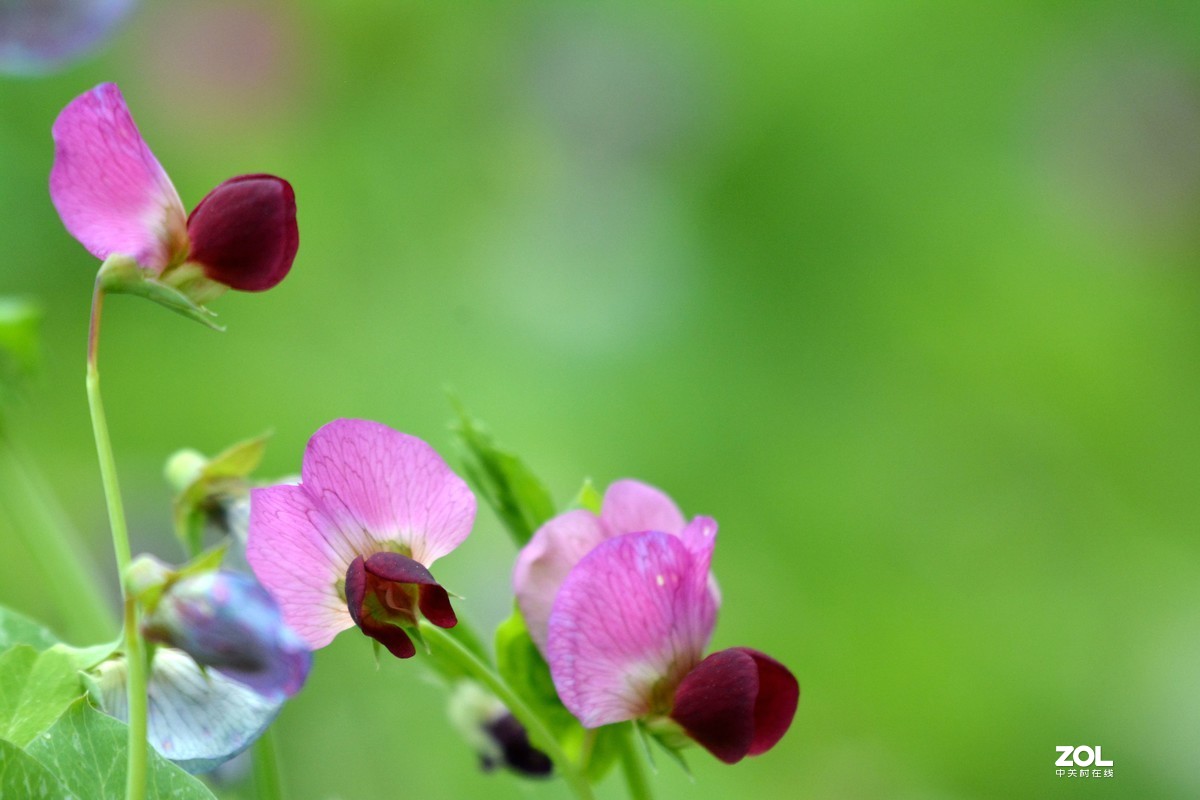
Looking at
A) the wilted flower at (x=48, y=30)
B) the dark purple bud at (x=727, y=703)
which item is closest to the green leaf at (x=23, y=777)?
the dark purple bud at (x=727, y=703)

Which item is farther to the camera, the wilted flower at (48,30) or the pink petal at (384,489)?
the wilted flower at (48,30)

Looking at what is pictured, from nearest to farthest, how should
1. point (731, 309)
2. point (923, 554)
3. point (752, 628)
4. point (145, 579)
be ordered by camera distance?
point (145, 579) < point (752, 628) < point (923, 554) < point (731, 309)

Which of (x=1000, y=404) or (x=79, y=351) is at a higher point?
(x=79, y=351)

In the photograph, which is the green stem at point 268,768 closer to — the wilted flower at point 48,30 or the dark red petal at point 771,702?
the dark red petal at point 771,702

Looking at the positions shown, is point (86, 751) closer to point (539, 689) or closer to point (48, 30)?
point (539, 689)

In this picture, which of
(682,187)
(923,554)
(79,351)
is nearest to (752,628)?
(923,554)

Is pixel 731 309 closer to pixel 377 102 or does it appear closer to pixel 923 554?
pixel 923 554

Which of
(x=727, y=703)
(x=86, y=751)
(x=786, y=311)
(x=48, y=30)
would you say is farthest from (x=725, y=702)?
(x=786, y=311)
